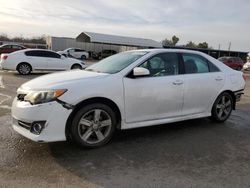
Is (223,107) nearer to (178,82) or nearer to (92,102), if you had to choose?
(178,82)

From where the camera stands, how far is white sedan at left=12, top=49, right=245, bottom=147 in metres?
4.45

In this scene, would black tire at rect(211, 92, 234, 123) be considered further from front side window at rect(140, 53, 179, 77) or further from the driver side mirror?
the driver side mirror

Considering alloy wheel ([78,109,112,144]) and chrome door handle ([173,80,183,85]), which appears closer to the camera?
alloy wheel ([78,109,112,144])

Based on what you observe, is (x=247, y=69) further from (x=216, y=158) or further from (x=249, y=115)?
(x=216, y=158)

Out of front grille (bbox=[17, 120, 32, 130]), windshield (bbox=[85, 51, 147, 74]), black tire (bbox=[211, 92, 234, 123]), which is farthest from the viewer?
black tire (bbox=[211, 92, 234, 123])

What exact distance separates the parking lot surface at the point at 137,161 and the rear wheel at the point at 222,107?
62 centimetres

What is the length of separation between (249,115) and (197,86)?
8.55ft

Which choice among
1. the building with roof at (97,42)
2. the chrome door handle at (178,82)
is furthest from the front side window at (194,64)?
the building with roof at (97,42)

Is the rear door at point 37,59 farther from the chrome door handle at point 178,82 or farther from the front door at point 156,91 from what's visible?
the chrome door handle at point 178,82

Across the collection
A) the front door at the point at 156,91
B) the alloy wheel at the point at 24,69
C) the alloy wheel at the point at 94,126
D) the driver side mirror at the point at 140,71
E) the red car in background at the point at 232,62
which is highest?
the driver side mirror at the point at 140,71

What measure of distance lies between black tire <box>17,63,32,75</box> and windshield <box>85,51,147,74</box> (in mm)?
11321

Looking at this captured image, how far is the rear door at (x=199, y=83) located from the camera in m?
5.88

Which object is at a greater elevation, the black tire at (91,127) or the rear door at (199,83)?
the rear door at (199,83)

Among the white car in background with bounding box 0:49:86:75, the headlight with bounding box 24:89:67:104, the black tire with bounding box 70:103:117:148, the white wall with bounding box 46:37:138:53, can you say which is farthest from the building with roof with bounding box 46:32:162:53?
Answer: the headlight with bounding box 24:89:67:104
